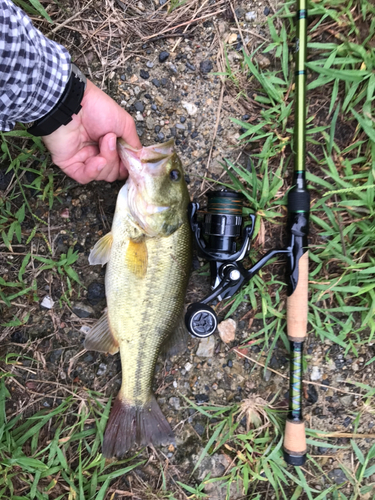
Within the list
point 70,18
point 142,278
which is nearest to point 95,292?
point 142,278

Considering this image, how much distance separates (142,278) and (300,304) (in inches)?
43.6

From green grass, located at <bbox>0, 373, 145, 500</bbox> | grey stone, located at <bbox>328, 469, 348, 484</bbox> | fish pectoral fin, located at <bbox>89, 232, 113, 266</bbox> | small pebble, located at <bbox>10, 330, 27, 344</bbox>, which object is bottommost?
grey stone, located at <bbox>328, 469, 348, 484</bbox>

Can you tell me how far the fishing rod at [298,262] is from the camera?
246 cm

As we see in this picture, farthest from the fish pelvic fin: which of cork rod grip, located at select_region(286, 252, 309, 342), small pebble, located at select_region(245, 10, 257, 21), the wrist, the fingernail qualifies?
small pebble, located at select_region(245, 10, 257, 21)

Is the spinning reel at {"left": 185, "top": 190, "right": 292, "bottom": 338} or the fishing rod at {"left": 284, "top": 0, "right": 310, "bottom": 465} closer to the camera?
the spinning reel at {"left": 185, "top": 190, "right": 292, "bottom": 338}

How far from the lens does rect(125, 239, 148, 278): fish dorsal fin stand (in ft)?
7.75

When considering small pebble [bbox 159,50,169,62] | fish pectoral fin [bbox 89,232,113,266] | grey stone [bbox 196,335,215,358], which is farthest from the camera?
grey stone [bbox 196,335,215,358]

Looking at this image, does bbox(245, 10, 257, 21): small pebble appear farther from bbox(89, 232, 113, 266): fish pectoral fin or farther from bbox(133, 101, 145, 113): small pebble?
bbox(89, 232, 113, 266): fish pectoral fin

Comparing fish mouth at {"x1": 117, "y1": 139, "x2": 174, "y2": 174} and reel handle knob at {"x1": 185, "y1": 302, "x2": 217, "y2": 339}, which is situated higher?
fish mouth at {"x1": 117, "y1": 139, "x2": 174, "y2": 174}

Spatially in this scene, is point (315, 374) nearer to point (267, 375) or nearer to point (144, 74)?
point (267, 375)

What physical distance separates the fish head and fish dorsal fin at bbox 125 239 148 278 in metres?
0.10

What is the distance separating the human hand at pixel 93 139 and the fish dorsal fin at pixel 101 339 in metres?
1.04

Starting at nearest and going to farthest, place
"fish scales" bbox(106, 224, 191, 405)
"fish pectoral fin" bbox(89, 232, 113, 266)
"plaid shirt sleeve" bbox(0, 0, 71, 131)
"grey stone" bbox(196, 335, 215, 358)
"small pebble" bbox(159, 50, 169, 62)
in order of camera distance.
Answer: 1. "plaid shirt sleeve" bbox(0, 0, 71, 131)
2. "fish scales" bbox(106, 224, 191, 405)
3. "fish pectoral fin" bbox(89, 232, 113, 266)
4. "small pebble" bbox(159, 50, 169, 62)
5. "grey stone" bbox(196, 335, 215, 358)

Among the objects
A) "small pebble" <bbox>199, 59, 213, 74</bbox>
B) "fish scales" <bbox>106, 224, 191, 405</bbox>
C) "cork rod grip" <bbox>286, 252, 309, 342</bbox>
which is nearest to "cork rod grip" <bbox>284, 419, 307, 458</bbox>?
"cork rod grip" <bbox>286, 252, 309, 342</bbox>
